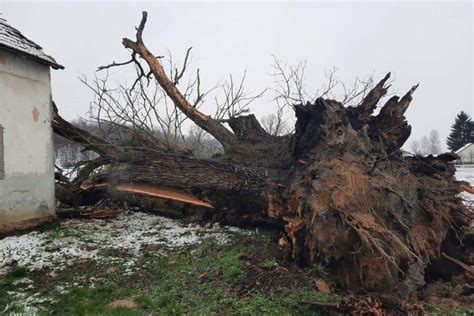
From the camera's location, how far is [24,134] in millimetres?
7199

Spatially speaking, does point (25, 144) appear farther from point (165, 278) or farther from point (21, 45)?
point (165, 278)

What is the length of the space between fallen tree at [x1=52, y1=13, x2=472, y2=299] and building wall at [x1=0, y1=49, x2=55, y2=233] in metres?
1.29

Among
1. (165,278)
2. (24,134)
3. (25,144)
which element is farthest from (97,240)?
(24,134)

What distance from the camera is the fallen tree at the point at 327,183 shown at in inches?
191

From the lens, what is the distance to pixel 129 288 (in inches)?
192

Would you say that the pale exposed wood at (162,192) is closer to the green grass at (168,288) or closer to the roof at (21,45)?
the green grass at (168,288)

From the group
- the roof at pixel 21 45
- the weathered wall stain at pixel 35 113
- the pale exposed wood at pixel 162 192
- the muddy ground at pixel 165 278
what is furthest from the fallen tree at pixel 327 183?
the roof at pixel 21 45

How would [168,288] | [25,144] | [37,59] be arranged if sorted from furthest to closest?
[37,59] < [25,144] < [168,288]

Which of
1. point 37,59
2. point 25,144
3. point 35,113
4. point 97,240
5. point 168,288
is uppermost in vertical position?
point 37,59

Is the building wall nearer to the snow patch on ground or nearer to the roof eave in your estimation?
the roof eave

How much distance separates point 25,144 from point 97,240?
237 centimetres

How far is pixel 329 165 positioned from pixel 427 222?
5.51 ft

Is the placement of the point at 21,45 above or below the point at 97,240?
above

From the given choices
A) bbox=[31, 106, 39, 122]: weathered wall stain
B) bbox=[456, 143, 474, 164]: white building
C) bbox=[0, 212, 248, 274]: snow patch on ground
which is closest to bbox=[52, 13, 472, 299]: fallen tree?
bbox=[0, 212, 248, 274]: snow patch on ground
